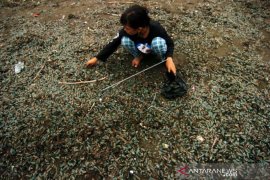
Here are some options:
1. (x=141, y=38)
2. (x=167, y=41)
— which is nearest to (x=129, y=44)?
(x=141, y=38)

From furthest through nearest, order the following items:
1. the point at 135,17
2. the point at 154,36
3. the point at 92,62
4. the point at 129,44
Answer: the point at 92,62, the point at 129,44, the point at 154,36, the point at 135,17

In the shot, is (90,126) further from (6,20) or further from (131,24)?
(6,20)

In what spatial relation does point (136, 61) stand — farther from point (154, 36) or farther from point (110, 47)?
point (154, 36)

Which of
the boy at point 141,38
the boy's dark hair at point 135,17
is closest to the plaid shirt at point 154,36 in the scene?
the boy at point 141,38

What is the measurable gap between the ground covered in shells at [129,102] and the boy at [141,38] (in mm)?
251

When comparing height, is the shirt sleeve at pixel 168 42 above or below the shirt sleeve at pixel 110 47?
above

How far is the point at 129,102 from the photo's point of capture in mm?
2588

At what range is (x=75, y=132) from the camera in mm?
2354

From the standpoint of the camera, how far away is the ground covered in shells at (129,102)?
2162mm

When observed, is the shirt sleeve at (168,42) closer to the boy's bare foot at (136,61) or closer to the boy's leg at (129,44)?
the boy's leg at (129,44)

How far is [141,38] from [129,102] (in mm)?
714

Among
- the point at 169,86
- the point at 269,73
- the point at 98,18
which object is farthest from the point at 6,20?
the point at 269,73

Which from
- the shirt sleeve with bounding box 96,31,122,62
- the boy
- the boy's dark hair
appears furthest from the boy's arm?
the shirt sleeve with bounding box 96,31,122,62

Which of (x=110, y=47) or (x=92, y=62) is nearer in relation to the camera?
(x=110, y=47)
